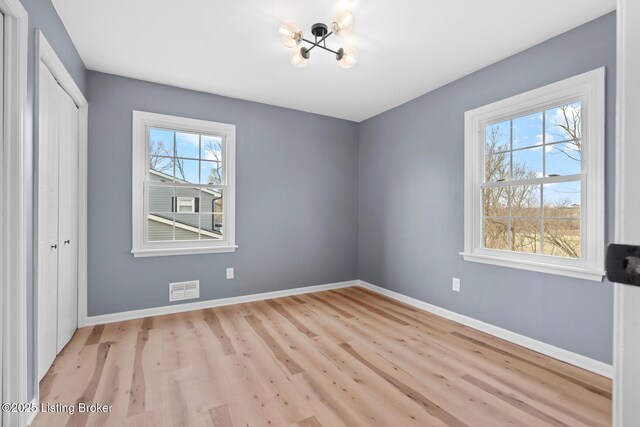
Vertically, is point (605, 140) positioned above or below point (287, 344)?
above

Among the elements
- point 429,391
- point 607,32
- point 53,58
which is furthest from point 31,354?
point 607,32

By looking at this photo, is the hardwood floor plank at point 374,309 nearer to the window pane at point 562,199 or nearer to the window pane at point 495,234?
the window pane at point 495,234

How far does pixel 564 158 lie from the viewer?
2.45 m

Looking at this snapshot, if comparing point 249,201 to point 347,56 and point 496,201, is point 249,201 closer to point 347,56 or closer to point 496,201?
point 347,56

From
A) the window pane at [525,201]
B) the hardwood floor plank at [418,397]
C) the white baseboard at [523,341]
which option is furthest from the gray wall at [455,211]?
the hardwood floor plank at [418,397]

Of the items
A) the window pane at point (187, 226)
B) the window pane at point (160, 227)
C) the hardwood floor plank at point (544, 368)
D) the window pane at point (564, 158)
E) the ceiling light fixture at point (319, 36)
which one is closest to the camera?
the hardwood floor plank at point (544, 368)

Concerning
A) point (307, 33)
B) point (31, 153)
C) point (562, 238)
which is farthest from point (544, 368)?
point (31, 153)

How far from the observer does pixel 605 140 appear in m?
2.13

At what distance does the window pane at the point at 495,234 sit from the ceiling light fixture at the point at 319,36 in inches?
79.9

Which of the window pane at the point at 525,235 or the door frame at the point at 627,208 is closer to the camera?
the door frame at the point at 627,208

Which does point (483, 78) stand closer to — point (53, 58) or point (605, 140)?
point (605, 140)

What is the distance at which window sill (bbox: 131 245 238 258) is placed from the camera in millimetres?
3215

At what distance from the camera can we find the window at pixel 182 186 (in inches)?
128

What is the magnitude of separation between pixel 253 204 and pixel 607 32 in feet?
11.6
